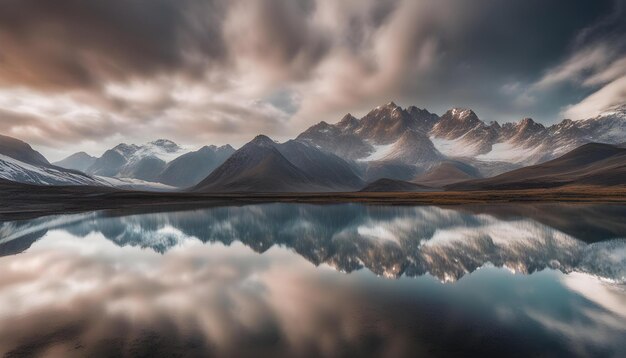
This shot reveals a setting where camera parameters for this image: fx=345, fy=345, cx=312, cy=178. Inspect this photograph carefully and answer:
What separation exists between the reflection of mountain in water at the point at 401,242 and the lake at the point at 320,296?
35cm

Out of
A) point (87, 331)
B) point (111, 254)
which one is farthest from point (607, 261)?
point (111, 254)

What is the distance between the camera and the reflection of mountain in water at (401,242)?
34.8m

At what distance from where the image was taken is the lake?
16.7 m

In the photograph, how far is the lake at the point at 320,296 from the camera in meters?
16.7

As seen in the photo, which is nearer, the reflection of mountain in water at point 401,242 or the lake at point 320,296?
the lake at point 320,296

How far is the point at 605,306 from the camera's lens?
21.8 metres

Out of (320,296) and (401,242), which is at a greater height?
(320,296)

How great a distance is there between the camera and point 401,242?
49.7m

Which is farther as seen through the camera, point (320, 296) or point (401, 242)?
point (401, 242)

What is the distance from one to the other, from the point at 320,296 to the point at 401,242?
27350 mm

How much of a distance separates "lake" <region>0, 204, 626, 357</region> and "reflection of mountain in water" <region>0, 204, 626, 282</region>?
35 cm

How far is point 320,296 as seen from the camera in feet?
82.6

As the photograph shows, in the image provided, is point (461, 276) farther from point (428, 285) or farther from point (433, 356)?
point (433, 356)

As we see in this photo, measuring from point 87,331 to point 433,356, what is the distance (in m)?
17.8
